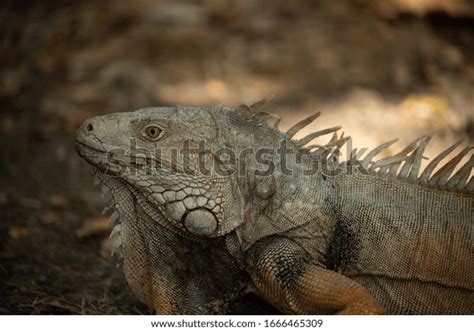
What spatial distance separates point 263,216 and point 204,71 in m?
5.76

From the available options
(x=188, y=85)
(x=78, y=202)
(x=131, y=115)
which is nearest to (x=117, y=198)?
(x=131, y=115)

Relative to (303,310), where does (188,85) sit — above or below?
below

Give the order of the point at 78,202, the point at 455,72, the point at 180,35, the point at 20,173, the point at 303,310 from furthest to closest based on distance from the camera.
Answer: the point at 180,35, the point at 455,72, the point at 20,173, the point at 78,202, the point at 303,310

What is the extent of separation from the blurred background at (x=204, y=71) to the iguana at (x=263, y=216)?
6.96 feet

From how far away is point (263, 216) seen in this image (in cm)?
354

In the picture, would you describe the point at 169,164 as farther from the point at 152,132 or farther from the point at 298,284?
the point at 298,284

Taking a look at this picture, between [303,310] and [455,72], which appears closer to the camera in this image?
[303,310]

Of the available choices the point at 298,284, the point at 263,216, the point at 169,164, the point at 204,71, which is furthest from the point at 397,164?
the point at 204,71

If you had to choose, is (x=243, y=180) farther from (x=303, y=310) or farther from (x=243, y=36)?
A: (x=243, y=36)

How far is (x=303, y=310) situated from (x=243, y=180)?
686mm

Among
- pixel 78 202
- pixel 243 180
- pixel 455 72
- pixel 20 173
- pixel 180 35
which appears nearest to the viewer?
pixel 243 180

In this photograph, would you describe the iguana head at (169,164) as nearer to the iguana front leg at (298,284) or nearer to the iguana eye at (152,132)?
the iguana eye at (152,132)

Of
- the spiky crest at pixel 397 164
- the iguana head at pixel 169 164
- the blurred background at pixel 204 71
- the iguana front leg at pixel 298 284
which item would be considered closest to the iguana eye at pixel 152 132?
the iguana head at pixel 169 164
